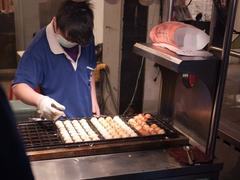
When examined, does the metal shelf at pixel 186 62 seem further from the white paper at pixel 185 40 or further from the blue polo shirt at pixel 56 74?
the blue polo shirt at pixel 56 74

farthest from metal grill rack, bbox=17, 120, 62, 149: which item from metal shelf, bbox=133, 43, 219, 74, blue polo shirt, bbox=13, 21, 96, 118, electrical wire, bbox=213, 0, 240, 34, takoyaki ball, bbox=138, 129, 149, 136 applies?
electrical wire, bbox=213, 0, 240, 34

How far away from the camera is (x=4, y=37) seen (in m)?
4.40

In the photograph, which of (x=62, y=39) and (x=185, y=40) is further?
(x=62, y=39)

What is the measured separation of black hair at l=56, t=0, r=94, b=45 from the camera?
1730mm

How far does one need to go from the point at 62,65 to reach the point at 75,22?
263 mm

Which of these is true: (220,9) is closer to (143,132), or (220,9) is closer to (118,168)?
(143,132)

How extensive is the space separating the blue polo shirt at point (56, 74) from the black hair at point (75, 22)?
5.2 inches

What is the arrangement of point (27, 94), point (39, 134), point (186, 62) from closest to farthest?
point (186, 62)
point (39, 134)
point (27, 94)

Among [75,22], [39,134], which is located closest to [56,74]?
[75,22]

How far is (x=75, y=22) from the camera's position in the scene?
1.73m

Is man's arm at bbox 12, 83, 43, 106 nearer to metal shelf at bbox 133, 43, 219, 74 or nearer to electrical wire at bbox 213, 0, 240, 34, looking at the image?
metal shelf at bbox 133, 43, 219, 74

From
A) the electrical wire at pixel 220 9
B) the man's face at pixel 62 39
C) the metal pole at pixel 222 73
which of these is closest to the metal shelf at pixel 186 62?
the metal pole at pixel 222 73

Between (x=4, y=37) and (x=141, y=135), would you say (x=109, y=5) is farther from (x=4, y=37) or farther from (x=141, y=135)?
(x=141, y=135)

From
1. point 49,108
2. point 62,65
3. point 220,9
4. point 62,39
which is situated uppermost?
point 220,9
